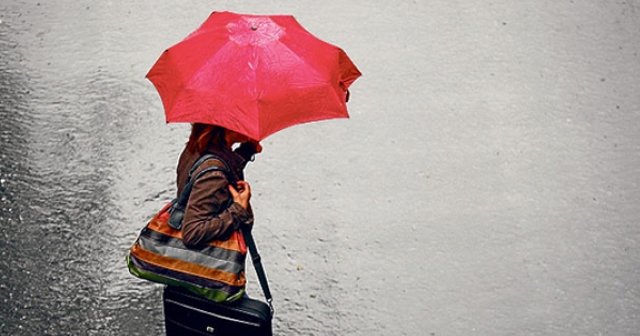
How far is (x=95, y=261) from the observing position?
555 centimetres

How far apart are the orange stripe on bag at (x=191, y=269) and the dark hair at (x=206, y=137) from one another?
485 mm

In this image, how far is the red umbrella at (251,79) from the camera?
3.71 metres

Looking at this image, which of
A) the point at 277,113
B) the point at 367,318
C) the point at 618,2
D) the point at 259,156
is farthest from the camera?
the point at 618,2

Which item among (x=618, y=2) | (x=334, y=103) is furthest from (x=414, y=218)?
(x=618, y=2)

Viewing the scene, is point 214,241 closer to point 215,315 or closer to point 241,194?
point 241,194

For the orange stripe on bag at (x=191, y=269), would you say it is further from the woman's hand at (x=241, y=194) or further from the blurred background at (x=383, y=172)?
the blurred background at (x=383, y=172)

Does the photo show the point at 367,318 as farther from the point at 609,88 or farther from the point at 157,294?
the point at 609,88

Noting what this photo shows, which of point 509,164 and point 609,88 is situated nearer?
point 509,164

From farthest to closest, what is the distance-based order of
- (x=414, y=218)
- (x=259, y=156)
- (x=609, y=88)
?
1. (x=609, y=88)
2. (x=259, y=156)
3. (x=414, y=218)

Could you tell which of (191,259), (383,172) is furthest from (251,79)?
(383,172)

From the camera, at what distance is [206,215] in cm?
376

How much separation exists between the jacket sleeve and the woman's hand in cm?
8

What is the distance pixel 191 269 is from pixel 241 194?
0.39 metres

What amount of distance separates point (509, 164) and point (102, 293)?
2.89 m
